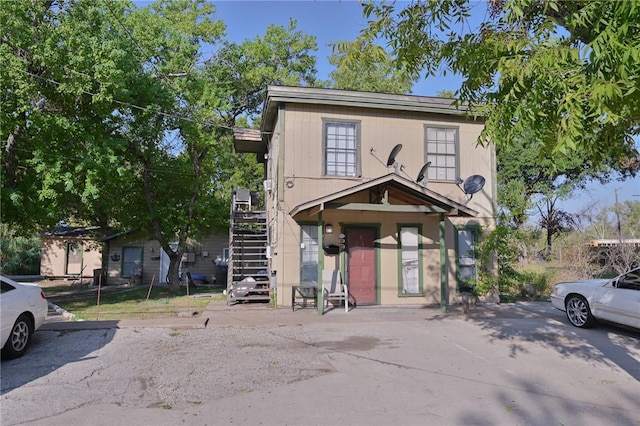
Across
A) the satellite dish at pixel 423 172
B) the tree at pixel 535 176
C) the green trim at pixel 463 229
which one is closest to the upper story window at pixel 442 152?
the satellite dish at pixel 423 172

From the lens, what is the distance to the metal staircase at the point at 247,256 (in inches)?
455

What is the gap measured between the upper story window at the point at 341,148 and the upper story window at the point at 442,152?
2.14 meters

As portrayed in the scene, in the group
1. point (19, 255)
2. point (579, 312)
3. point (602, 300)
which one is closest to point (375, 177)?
point (579, 312)

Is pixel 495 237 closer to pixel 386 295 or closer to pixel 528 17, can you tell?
pixel 386 295

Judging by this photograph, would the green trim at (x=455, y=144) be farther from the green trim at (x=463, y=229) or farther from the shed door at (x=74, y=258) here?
the shed door at (x=74, y=258)

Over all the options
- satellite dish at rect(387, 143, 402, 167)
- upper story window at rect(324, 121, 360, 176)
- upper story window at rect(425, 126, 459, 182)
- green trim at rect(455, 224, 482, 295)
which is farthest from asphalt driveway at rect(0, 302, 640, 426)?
upper story window at rect(425, 126, 459, 182)

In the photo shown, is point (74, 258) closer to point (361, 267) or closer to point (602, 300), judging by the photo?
point (361, 267)

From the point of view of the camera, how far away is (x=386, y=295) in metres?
11.5

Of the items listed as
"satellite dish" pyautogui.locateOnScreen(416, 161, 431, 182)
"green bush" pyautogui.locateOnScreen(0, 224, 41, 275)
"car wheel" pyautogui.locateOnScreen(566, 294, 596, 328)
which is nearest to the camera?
"car wheel" pyautogui.locateOnScreen(566, 294, 596, 328)

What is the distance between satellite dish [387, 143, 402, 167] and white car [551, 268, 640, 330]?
16.4 ft

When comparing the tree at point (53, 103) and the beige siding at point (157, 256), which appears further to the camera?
the beige siding at point (157, 256)

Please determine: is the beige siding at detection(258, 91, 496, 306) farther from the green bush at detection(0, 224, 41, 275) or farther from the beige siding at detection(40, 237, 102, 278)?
the green bush at detection(0, 224, 41, 275)

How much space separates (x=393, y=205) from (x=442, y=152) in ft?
10.5

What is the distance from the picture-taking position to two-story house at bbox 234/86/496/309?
438 inches
